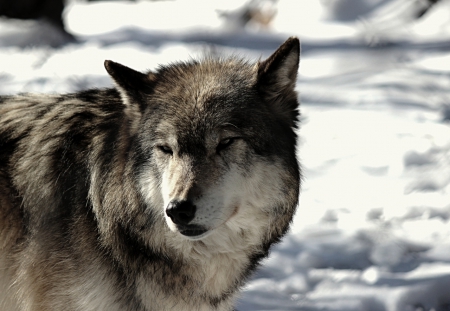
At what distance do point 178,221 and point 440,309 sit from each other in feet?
6.11

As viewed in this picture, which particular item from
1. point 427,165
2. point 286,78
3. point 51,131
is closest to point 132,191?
point 51,131

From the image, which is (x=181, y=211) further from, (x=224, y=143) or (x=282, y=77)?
(x=282, y=77)

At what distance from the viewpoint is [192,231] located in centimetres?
268

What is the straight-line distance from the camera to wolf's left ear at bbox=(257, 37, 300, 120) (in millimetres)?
2896

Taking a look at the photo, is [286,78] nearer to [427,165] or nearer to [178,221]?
[178,221]

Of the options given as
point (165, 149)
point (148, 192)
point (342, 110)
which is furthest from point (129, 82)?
point (342, 110)

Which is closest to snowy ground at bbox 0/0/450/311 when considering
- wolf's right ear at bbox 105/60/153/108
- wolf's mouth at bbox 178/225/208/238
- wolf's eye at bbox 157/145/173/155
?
wolf's right ear at bbox 105/60/153/108

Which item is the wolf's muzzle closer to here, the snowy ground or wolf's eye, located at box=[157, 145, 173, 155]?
wolf's eye, located at box=[157, 145, 173, 155]

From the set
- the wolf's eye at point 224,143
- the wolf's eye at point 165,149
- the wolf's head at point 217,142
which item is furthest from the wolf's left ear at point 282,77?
the wolf's eye at point 165,149

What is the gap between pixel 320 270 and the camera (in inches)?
162

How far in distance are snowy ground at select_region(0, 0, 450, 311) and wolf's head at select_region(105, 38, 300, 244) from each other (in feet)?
2.52

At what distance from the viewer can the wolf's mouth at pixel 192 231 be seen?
2660 mm

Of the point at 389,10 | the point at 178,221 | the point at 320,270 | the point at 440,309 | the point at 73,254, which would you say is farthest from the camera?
the point at 389,10

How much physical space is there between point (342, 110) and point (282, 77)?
3.26m
